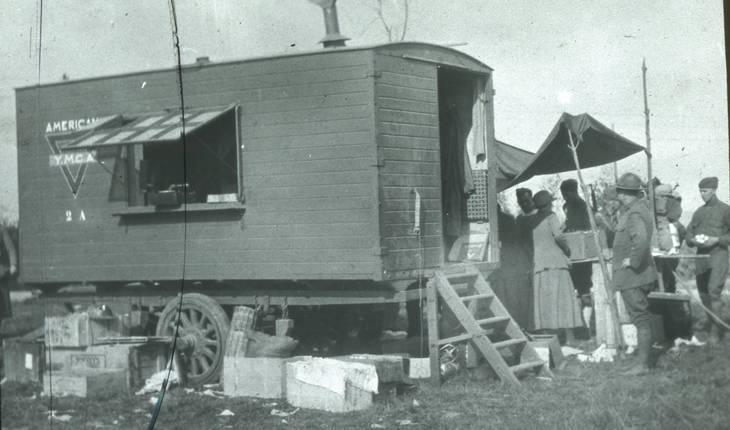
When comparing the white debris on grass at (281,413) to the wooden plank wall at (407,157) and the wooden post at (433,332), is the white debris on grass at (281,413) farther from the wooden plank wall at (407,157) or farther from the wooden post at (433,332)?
the wooden plank wall at (407,157)

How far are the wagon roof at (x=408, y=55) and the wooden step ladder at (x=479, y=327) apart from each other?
2324mm

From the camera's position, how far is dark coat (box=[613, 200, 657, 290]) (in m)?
8.16

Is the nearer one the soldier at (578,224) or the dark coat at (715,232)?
the dark coat at (715,232)

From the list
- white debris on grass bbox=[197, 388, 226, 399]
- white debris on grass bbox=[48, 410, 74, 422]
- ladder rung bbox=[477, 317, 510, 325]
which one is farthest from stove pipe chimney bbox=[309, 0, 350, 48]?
white debris on grass bbox=[48, 410, 74, 422]

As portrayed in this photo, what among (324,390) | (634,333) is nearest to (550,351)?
(634,333)

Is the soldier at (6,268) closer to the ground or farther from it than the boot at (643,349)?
farther from it

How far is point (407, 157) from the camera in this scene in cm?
858

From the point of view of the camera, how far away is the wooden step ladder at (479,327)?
26.7ft

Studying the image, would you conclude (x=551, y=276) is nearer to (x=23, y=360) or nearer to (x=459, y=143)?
(x=459, y=143)

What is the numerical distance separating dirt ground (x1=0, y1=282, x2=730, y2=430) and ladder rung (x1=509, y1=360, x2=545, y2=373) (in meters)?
0.14

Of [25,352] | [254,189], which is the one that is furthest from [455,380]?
[25,352]

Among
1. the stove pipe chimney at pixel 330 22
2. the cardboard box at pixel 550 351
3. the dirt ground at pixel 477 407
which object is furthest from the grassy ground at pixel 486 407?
the stove pipe chimney at pixel 330 22

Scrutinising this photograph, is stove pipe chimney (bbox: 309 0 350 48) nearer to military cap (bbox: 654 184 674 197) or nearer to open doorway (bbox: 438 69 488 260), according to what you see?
open doorway (bbox: 438 69 488 260)

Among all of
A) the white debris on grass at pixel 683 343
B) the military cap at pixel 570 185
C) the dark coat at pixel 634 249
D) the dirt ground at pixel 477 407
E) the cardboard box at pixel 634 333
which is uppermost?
the military cap at pixel 570 185
